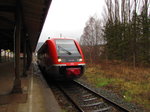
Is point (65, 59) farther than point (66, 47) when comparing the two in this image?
No

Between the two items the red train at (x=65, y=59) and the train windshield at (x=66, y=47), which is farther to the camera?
the train windshield at (x=66, y=47)

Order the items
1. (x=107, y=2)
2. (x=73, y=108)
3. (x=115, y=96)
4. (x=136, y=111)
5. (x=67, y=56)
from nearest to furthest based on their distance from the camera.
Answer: (x=136, y=111)
(x=73, y=108)
(x=115, y=96)
(x=67, y=56)
(x=107, y=2)

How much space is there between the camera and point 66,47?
9594mm

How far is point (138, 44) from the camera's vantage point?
2242 cm

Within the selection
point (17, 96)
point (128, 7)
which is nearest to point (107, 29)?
point (128, 7)

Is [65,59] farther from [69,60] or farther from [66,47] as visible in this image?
[66,47]

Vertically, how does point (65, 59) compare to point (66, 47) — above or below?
below

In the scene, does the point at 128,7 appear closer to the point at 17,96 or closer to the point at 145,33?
the point at 145,33

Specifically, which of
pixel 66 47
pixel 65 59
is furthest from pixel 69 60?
pixel 66 47

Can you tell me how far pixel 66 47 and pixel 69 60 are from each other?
3.04 ft

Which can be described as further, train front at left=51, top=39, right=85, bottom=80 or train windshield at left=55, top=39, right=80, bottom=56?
train windshield at left=55, top=39, right=80, bottom=56

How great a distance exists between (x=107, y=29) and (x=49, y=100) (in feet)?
79.9

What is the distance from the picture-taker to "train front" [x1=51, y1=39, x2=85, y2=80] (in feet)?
28.5

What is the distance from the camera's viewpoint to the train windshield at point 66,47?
9.33m
